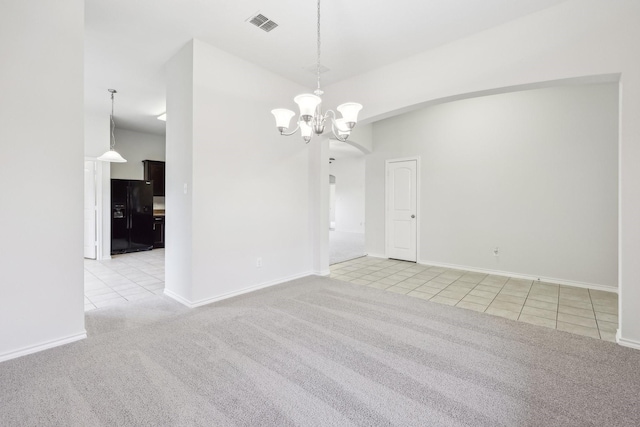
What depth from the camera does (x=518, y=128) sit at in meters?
4.79

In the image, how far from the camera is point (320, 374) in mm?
2066

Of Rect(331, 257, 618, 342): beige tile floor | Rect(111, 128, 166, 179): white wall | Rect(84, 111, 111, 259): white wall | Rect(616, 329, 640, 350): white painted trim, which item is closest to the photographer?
Rect(616, 329, 640, 350): white painted trim

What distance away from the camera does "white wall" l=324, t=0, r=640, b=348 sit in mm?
2477

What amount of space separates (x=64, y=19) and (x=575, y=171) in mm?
6284

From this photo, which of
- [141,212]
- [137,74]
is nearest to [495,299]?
[137,74]

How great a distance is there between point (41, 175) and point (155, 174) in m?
5.73

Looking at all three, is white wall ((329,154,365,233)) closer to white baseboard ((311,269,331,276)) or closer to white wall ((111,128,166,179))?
white wall ((111,128,166,179))

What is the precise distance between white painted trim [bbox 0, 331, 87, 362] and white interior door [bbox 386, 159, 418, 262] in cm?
531

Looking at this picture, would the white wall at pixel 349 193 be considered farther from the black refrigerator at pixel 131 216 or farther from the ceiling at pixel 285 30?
the ceiling at pixel 285 30

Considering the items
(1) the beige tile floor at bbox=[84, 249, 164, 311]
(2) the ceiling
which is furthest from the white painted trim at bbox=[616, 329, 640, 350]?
(1) the beige tile floor at bbox=[84, 249, 164, 311]

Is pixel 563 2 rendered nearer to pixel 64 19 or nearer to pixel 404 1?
pixel 404 1

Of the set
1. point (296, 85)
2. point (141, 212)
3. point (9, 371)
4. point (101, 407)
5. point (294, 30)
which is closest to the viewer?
point (101, 407)

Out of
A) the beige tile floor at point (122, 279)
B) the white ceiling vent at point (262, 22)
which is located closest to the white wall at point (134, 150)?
the beige tile floor at point (122, 279)

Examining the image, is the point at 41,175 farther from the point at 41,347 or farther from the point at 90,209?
the point at 90,209
